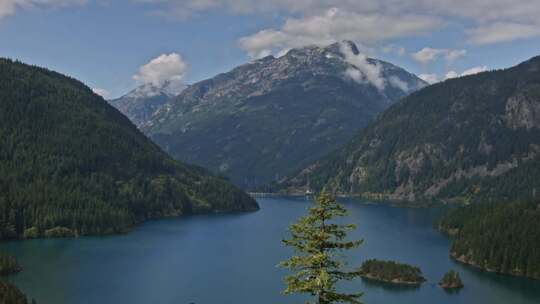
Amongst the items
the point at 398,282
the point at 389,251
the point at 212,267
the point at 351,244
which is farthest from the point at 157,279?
the point at 351,244

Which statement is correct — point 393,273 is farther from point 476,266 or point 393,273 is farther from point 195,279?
point 195,279

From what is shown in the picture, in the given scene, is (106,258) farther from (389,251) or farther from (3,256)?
(389,251)

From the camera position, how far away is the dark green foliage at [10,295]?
11031 centimetres

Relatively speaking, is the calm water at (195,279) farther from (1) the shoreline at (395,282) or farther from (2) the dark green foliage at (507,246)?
(2) the dark green foliage at (507,246)

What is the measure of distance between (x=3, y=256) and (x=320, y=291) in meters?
139

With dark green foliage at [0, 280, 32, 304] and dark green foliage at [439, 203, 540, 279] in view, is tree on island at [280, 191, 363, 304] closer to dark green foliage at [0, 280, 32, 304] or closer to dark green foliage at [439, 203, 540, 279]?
dark green foliage at [0, 280, 32, 304]

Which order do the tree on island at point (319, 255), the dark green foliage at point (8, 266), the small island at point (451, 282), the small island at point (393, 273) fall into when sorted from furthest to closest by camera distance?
the small island at point (393, 273) → the dark green foliage at point (8, 266) → the small island at point (451, 282) → the tree on island at point (319, 255)

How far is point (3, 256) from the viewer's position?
516 feet

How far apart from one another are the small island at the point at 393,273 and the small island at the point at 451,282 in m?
5.64

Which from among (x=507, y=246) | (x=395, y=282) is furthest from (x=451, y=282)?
(x=507, y=246)

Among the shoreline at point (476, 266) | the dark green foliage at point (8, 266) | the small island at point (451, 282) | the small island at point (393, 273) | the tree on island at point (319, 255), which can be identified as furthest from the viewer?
the shoreline at point (476, 266)

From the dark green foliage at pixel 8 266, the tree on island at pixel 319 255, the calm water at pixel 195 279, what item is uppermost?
the tree on island at pixel 319 255

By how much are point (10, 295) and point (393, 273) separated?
85.1 metres

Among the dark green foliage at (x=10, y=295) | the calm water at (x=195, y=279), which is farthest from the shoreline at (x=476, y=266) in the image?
the dark green foliage at (x=10, y=295)
